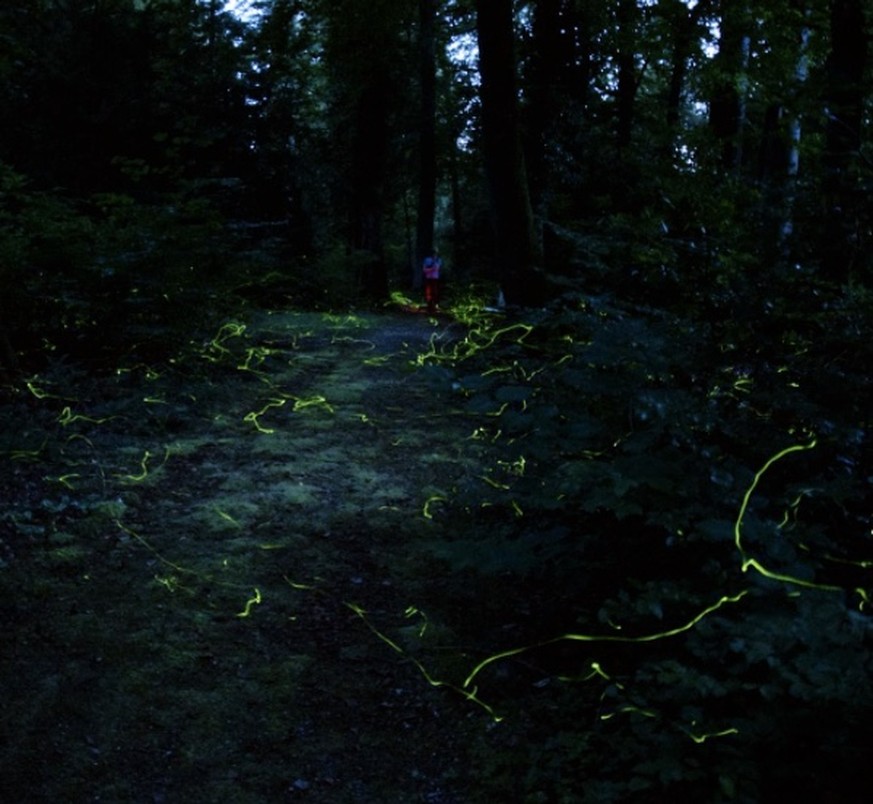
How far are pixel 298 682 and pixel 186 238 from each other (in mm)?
6641

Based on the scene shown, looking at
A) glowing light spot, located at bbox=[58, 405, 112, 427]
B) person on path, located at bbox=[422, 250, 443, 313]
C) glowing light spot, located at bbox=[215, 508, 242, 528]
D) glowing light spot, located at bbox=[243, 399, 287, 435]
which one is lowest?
glowing light spot, located at bbox=[215, 508, 242, 528]

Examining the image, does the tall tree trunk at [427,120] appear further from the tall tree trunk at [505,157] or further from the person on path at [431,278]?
the tall tree trunk at [505,157]

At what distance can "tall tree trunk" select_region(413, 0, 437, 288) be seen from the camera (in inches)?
742

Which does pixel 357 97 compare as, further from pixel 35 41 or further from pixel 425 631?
pixel 425 631

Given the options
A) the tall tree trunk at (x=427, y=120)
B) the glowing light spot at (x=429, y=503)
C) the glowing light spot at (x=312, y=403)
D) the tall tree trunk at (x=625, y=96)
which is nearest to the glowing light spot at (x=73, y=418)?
the glowing light spot at (x=312, y=403)

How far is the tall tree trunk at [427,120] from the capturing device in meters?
18.8

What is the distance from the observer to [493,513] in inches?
199

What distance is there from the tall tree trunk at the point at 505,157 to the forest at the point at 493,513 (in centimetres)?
4

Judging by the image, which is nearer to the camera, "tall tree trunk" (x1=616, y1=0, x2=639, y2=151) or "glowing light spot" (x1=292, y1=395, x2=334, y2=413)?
"glowing light spot" (x1=292, y1=395, x2=334, y2=413)

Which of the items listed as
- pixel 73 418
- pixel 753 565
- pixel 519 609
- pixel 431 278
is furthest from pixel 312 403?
pixel 431 278

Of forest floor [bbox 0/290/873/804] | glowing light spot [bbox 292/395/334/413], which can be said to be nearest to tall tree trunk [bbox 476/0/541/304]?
glowing light spot [bbox 292/395/334/413]

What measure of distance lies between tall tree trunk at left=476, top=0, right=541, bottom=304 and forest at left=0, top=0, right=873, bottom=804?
4 cm

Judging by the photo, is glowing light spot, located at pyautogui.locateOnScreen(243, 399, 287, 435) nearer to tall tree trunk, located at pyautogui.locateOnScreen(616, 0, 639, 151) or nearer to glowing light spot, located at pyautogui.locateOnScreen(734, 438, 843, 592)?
glowing light spot, located at pyautogui.locateOnScreen(734, 438, 843, 592)

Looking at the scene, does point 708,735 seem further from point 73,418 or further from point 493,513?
point 73,418
